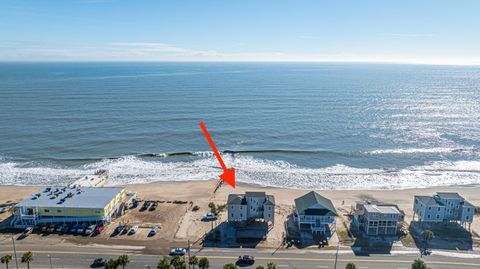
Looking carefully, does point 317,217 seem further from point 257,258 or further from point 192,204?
point 192,204

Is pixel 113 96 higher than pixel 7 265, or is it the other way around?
pixel 113 96

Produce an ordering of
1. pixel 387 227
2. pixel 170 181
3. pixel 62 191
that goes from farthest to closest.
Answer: pixel 170 181 < pixel 62 191 < pixel 387 227

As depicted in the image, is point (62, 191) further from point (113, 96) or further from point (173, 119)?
point (113, 96)

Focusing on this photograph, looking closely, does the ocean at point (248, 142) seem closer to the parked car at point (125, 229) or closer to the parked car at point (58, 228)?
the parked car at point (58, 228)

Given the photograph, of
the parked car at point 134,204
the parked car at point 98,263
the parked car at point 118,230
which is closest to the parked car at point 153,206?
the parked car at point 134,204

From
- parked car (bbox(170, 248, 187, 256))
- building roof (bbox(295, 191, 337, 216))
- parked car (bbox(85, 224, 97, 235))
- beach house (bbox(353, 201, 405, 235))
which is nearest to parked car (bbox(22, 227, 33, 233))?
parked car (bbox(85, 224, 97, 235))

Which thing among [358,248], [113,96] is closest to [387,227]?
[358,248]

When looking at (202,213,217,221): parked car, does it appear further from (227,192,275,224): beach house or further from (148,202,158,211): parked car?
(148,202,158,211): parked car
